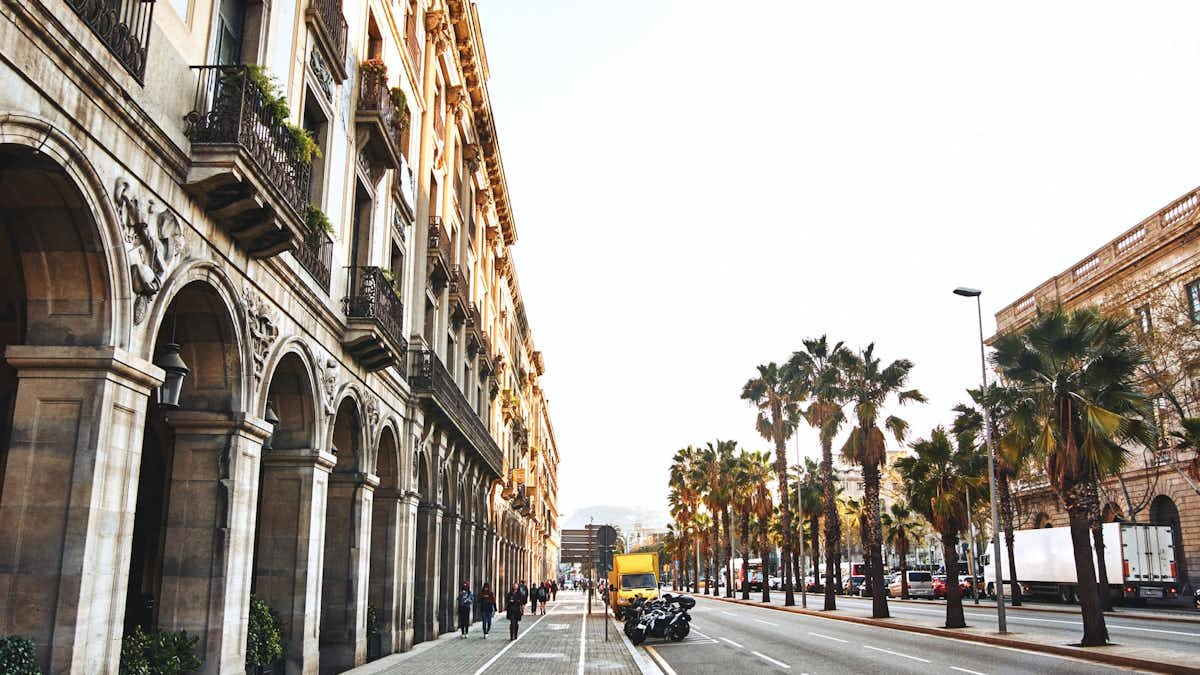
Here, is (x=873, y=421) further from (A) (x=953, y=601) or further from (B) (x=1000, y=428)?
(B) (x=1000, y=428)

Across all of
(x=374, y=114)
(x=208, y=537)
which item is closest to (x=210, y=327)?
(x=208, y=537)

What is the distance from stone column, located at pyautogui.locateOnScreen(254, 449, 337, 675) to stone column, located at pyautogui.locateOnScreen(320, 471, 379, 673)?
2.31 meters

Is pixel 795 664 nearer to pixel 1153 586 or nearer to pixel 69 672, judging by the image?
pixel 69 672

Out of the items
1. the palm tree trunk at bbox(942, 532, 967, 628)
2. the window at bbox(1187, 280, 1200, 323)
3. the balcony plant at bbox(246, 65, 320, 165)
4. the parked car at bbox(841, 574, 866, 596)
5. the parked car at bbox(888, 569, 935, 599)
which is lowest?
the parked car at bbox(841, 574, 866, 596)

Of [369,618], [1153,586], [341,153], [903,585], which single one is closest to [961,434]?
[1153,586]

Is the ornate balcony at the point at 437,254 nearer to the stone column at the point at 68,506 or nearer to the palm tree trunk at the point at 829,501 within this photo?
the stone column at the point at 68,506

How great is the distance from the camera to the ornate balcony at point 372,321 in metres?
18.0

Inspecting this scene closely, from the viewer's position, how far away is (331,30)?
55.6 ft

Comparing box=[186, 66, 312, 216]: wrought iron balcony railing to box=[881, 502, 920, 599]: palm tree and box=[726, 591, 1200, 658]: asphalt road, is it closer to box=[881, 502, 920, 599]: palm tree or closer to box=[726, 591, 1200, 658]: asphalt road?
box=[726, 591, 1200, 658]: asphalt road

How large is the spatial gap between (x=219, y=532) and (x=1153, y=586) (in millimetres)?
40909

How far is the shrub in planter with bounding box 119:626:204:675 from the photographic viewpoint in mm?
10570

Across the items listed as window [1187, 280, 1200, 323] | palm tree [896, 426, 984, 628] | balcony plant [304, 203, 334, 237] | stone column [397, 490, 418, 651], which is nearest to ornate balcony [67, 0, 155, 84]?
balcony plant [304, 203, 334, 237]

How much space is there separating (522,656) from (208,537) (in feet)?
37.4

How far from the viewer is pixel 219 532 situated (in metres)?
12.3
